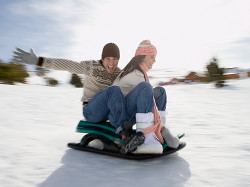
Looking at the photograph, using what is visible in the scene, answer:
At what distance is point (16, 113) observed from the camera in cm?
486

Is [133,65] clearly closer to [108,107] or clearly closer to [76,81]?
[108,107]

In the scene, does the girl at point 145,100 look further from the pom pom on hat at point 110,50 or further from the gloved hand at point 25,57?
the gloved hand at point 25,57

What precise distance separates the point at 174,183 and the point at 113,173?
1.58ft

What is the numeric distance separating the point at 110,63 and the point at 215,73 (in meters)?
10.1

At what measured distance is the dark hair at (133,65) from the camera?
261cm

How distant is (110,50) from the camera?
113 inches

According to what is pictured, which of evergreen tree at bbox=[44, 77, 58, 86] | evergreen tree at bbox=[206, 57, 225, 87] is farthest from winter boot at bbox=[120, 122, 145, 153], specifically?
evergreen tree at bbox=[44, 77, 58, 86]

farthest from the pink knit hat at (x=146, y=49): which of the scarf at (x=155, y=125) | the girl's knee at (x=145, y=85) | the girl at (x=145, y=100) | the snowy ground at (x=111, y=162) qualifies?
the snowy ground at (x=111, y=162)

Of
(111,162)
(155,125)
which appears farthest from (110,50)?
(111,162)

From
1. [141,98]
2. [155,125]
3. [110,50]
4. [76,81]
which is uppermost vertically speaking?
[110,50]

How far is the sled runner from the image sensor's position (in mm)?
2467

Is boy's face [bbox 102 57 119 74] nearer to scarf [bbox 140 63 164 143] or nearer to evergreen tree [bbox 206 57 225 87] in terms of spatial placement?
scarf [bbox 140 63 164 143]

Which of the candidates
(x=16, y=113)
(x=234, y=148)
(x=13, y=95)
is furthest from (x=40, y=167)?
(x=13, y=95)

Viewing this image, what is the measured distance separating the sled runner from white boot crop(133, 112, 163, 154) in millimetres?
50
